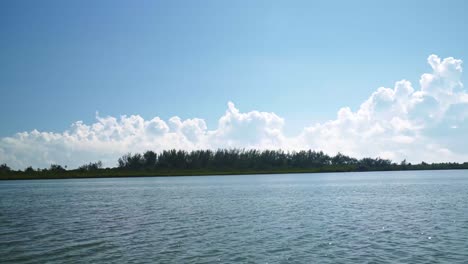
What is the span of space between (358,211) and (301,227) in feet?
47.7

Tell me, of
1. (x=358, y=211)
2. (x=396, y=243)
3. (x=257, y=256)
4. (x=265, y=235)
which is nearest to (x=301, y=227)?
(x=265, y=235)

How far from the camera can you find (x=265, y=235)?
105 ft

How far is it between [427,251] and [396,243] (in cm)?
275

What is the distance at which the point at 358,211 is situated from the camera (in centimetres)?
4762

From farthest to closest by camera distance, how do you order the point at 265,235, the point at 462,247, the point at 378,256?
the point at 265,235 < the point at 462,247 < the point at 378,256

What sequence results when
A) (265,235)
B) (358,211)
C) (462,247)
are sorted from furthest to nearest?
(358,211)
(265,235)
(462,247)

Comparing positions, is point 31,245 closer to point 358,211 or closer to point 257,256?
point 257,256

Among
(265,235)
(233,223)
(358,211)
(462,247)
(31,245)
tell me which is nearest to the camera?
(462,247)

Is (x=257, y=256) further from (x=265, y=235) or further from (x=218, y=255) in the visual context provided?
(x=265, y=235)

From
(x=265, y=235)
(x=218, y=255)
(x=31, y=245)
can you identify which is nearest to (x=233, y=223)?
(x=265, y=235)

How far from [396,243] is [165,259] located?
1496 centimetres

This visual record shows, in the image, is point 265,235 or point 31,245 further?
point 265,235

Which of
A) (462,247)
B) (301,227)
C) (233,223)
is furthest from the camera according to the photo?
(233,223)

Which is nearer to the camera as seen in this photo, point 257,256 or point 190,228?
point 257,256
